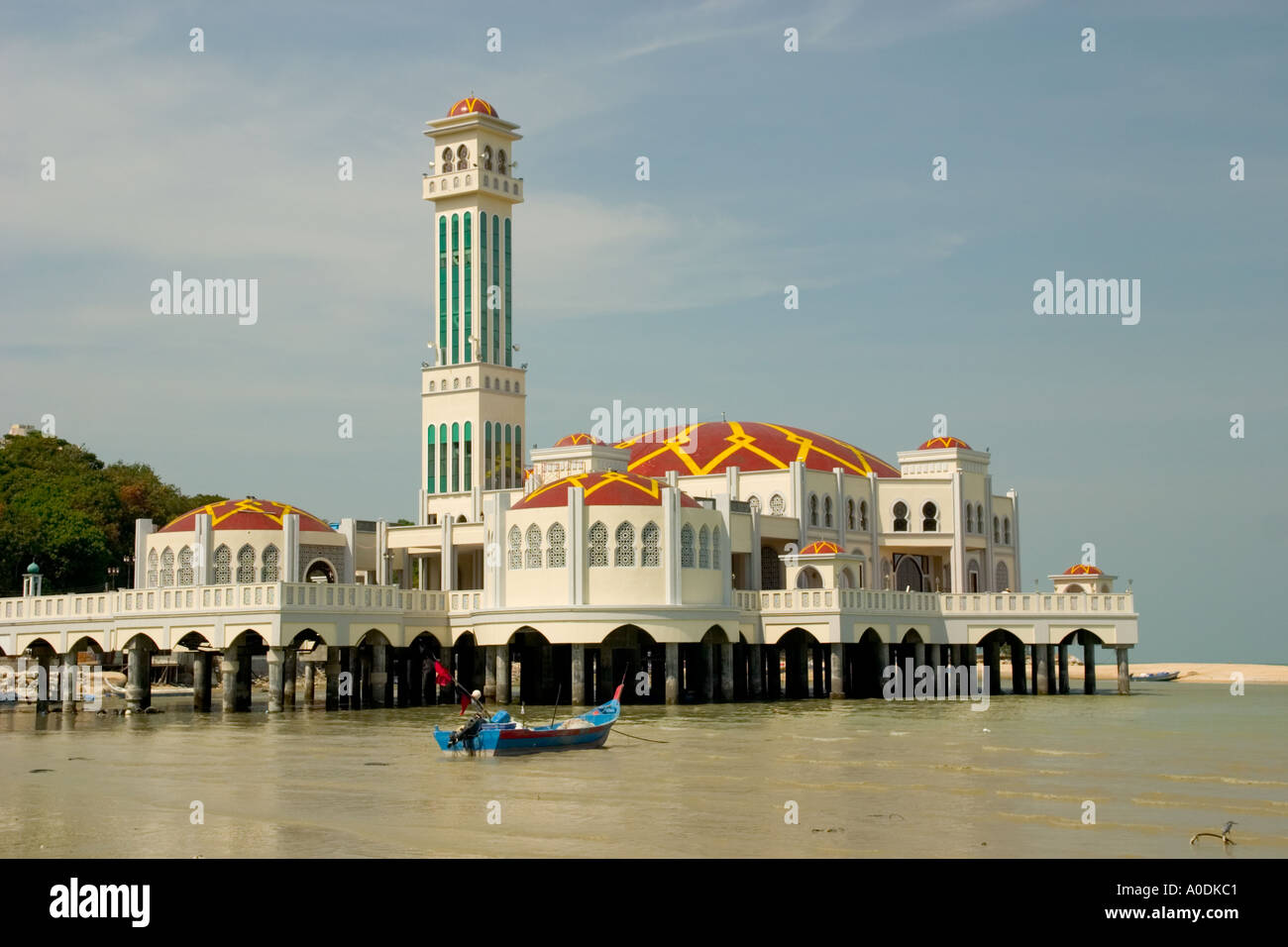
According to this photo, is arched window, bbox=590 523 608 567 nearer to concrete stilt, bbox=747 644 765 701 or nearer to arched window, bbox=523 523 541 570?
arched window, bbox=523 523 541 570

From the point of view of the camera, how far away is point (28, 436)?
105 m

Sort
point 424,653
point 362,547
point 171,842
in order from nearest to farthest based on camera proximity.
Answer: point 171,842, point 424,653, point 362,547

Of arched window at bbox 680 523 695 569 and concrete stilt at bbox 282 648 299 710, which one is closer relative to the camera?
arched window at bbox 680 523 695 569

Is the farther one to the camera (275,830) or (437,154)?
(437,154)

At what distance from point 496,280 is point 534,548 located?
2354 cm

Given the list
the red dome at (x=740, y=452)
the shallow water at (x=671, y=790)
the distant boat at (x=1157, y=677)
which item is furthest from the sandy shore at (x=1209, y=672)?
the shallow water at (x=671, y=790)

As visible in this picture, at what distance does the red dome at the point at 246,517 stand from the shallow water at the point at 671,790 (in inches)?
576

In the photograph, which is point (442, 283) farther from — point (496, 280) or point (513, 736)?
point (513, 736)

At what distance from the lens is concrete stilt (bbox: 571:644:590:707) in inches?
2383

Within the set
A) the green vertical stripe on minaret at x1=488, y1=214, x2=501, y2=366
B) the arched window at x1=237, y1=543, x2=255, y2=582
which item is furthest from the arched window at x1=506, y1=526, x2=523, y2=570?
the green vertical stripe on minaret at x1=488, y1=214, x2=501, y2=366

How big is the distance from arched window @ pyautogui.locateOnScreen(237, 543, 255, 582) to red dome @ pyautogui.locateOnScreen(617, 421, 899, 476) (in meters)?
20.5

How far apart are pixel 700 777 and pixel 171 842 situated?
1172cm
